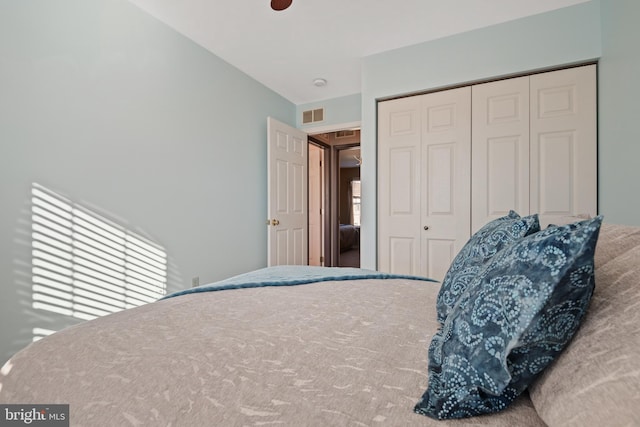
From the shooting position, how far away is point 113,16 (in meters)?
2.12

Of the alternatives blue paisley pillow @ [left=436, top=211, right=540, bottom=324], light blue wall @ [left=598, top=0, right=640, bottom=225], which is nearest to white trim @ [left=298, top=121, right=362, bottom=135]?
light blue wall @ [left=598, top=0, right=640, bottom=225]

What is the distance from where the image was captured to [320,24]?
249cm

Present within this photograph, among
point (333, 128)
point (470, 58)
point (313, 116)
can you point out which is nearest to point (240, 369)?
point (470, 58)

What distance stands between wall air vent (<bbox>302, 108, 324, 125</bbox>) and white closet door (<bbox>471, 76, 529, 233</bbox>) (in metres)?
1.99

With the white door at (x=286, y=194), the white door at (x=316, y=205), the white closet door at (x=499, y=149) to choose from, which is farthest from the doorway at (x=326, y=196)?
the white closet door at (x=499, y=149)

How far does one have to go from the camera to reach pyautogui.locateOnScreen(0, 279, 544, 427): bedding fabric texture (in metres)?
0.51

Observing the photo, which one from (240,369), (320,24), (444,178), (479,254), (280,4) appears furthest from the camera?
(444,178)

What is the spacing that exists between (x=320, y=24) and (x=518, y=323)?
273 cm

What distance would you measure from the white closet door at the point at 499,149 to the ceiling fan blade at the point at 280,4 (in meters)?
1.77

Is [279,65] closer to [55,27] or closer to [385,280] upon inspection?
[55,27]

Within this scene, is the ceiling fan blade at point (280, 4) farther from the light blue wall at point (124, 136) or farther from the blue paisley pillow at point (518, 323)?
the blue paisley pillow at point (518, 323)

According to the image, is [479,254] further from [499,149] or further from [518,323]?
[499,149]

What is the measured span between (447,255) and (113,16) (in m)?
3.33

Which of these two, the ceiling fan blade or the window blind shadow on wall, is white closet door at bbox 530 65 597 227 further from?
the window blind shadow on wall
